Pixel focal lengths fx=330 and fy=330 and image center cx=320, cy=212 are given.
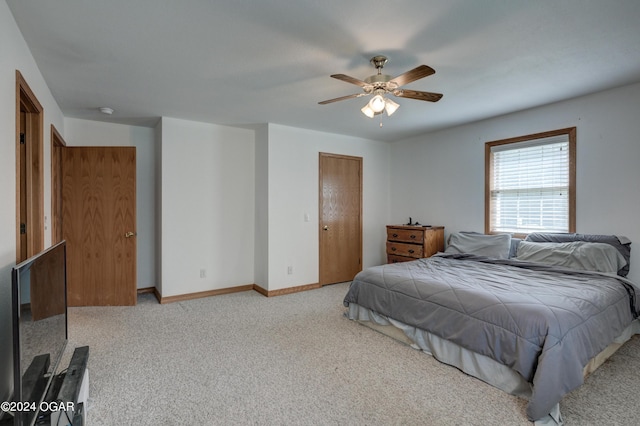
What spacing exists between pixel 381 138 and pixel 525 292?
3511mm

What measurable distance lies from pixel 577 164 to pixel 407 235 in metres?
2.10

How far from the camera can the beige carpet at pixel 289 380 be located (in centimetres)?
191

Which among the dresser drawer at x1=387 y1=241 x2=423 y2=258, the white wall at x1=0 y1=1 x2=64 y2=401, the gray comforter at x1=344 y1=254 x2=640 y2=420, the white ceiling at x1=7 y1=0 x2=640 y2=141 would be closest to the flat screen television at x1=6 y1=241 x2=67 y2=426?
the white wall at x1=0 y1=1 x2=64 y2=401

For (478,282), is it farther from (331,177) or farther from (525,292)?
(331,177)

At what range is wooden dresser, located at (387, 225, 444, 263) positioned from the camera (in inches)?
178

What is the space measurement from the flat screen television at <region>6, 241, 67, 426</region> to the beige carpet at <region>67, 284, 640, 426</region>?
55 cm

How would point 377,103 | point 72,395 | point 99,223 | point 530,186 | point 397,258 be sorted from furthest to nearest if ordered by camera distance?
1. point 397,258
2. point 99,223
3. point 530,186
4. point 377,103
5. point 72,395

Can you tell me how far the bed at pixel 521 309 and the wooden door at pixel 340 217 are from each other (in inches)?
62.9

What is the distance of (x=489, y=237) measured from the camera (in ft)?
13.0

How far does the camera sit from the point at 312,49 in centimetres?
236

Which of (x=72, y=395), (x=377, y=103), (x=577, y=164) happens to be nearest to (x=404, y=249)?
(x=577, y=164)

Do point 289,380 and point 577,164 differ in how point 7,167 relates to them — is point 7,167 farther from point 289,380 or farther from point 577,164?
point 577,164

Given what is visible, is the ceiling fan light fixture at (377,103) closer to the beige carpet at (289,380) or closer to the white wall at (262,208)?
the beige carpet at (289,380)

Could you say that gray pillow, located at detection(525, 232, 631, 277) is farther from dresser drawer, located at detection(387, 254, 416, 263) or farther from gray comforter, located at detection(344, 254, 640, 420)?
Result: dresser drawer, located at detection(387, 254, 416, 263)
